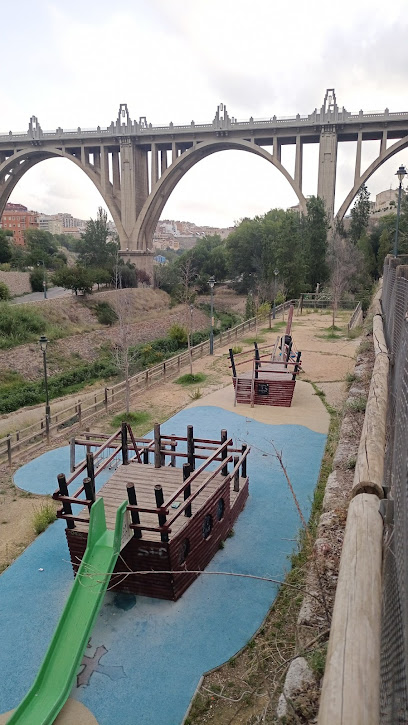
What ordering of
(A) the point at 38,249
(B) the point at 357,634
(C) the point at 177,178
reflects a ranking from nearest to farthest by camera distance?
(B) the point at 357,634, (A) the point at 38,249, (C) the point at 177,178

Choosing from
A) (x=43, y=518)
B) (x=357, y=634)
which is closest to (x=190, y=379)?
(x=43, y=518)

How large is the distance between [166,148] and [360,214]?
783 inches

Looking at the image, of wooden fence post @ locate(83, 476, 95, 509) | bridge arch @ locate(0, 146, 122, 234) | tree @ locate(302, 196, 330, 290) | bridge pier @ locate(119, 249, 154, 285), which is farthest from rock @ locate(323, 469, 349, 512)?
bridge arch @ locate(0, 146, 122, 234)

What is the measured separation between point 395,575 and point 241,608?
369 centimetres

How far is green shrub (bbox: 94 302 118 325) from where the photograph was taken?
113ft

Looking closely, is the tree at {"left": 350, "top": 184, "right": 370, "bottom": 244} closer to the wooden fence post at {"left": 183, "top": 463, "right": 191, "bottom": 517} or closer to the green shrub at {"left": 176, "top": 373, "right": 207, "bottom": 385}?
the green shrub at {"left": 176, "top": 373, "right": 207, "bottom": 385}

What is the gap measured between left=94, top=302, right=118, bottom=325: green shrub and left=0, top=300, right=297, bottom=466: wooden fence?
1083 centimetres

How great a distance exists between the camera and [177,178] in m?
52.7

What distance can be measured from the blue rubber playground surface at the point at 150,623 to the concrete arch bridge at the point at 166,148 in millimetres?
43002

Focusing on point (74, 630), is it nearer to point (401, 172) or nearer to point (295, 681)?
point (295, 681)

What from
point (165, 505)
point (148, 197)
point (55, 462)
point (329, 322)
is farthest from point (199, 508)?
point (148, 197)

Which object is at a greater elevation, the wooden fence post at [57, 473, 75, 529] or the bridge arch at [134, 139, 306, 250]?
the bridge arch at [134, 139, 306, 250]

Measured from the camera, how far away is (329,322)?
31.2 m

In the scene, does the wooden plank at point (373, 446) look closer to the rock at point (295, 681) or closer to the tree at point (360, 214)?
the rock at point (295, 681)
